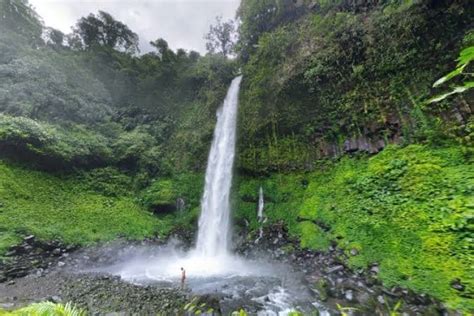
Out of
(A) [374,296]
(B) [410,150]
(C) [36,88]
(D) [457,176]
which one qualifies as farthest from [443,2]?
(C) [36,88]

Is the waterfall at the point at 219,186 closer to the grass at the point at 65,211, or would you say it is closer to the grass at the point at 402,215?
the grass at the point at 65,211

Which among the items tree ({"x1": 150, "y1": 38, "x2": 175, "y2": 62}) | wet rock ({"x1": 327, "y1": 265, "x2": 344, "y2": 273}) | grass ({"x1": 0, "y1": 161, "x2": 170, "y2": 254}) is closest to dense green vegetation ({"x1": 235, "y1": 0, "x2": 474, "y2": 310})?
wet rock ({"x1": 327, "y1": 265, "x2": 344, "y2": 273})

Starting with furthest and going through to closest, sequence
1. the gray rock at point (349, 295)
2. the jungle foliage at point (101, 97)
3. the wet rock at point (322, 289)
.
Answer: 1. the jungle foliage at point (101, 97)
2. the wet rock at point (322, 289)
3. the gray rock at point (349, 295)

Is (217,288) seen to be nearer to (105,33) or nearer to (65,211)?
(65,211)

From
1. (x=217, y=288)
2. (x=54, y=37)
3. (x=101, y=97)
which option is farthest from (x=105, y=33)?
(x=217, y=288)

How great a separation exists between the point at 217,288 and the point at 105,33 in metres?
30.7

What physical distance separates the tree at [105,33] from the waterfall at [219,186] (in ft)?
57.5

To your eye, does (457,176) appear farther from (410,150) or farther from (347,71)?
(347,71)

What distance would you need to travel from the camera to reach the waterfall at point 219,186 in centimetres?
1279

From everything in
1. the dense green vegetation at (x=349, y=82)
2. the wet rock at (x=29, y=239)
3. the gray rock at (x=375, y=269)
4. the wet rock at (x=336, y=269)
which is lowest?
the wet rock at (x=336, y=269)

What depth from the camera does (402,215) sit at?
737 cm

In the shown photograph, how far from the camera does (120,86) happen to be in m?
23.8

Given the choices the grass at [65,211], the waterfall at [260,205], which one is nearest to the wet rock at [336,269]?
the waterfall at [260,205]

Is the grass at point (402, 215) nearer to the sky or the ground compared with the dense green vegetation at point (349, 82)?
nearer to the ground
